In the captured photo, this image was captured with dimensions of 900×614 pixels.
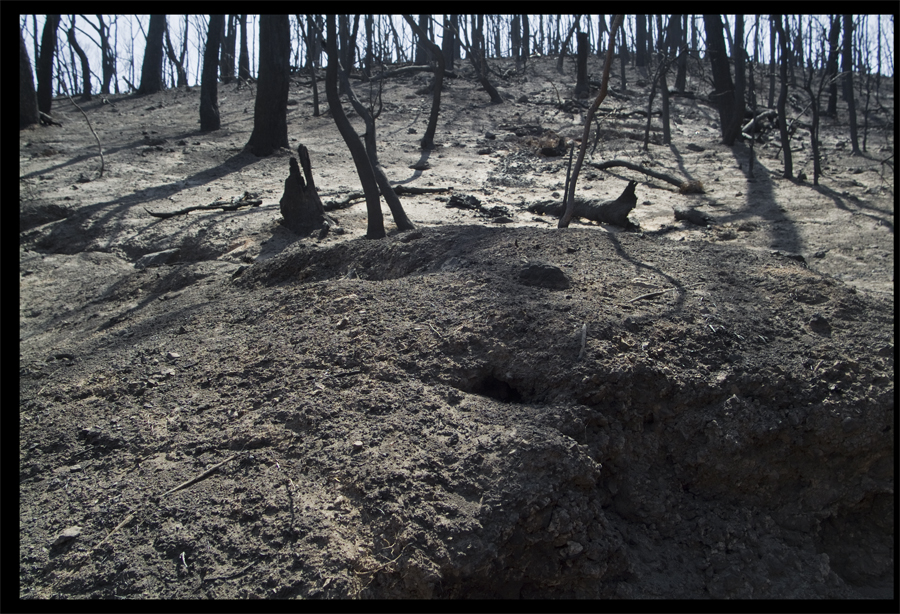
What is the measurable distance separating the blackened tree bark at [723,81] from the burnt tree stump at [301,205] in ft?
25.6

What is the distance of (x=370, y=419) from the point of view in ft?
6.65

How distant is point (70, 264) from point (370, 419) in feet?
15.4

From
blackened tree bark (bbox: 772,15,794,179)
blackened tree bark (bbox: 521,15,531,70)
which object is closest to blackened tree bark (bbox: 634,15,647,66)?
blackened tree bark (bbox: 521,15,531,70)

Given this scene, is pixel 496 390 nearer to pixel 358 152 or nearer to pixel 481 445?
pixel 481 445

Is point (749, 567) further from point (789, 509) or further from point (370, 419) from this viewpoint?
point (370, 419)

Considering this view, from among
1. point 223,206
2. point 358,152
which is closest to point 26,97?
point 223,206

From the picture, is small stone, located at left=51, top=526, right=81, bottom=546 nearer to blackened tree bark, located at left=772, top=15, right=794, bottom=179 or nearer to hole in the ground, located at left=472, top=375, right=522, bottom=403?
hole in the ground, located at left=472, top=375, right=522, bottom=403

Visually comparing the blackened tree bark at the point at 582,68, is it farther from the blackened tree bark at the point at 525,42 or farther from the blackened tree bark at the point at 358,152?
the blackened tree bark at the point at 358,152

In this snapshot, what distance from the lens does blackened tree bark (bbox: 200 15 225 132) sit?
402 inches

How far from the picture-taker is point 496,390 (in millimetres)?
2289

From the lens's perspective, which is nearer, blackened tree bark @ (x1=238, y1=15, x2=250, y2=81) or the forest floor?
the forest floor

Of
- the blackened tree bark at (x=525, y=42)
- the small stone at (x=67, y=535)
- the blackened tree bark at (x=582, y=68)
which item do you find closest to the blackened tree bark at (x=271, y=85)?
the blackened tree bark at (x=582, y=68)

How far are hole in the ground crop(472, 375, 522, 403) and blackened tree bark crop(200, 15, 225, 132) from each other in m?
9.75

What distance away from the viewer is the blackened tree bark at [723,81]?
10.2 meters
